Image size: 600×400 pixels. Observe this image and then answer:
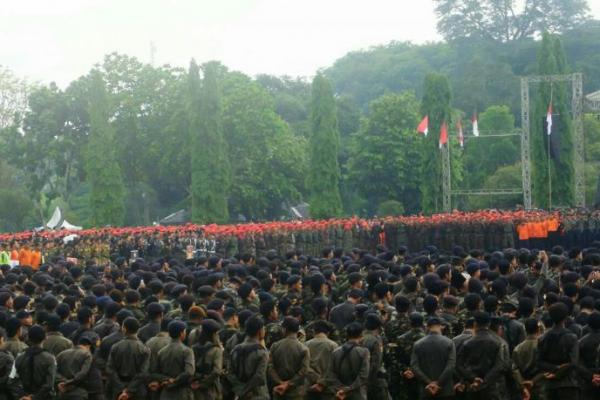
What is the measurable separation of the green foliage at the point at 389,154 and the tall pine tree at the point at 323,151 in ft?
24.6

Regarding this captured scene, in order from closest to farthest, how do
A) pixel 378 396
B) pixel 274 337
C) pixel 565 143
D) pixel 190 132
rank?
pixel 378 396 → pixel 274 337 → pixel 565 143 → pixel 190 132

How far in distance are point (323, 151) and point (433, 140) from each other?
5077 millimetres

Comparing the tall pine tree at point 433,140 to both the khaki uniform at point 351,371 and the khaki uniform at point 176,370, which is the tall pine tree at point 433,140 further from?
the khaki uniform at point 351,371

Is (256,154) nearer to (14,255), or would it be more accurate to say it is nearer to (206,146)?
(206,146)

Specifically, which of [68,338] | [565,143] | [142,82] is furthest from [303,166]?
[68,338]

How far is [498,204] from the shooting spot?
5044cm

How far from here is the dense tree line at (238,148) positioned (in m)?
46.8

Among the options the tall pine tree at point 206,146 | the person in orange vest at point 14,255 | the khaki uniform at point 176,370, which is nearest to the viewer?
the khaki uniform at point 176,370

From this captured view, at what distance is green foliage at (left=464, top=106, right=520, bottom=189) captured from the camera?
57062 millimetres

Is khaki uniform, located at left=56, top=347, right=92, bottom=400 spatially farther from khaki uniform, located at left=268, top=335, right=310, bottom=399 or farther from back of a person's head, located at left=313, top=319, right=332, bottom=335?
back of a person's head, located at left=313, top=319, right=332, bottom=335

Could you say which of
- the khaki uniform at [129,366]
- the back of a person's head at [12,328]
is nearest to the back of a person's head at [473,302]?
the khaki uniform at [129,366]

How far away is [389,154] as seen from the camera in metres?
55.0

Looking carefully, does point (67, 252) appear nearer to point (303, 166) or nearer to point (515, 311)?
point (515, 311)

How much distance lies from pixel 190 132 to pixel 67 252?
57.5 ft
